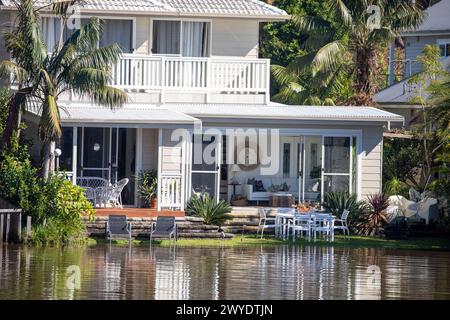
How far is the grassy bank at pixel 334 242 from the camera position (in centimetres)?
2942

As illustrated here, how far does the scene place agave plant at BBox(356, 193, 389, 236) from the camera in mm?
31828

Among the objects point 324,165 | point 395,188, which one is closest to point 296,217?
point 324,165

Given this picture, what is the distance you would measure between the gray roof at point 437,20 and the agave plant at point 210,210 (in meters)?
16.1

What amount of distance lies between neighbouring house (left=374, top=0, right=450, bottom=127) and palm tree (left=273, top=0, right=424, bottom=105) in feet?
14.6

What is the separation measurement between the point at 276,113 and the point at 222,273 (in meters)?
8.89

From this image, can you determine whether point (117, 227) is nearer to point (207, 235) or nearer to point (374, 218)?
point (207, 235)

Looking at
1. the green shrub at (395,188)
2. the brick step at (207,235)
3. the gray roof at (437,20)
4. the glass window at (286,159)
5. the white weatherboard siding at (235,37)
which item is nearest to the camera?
the brick step at (207,235)

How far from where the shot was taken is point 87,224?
29.3 meters

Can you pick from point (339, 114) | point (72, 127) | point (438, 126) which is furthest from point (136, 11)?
point (438, 126)

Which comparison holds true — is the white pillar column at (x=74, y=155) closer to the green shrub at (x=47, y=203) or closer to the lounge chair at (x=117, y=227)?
the green shrub at (x=47, y=203)

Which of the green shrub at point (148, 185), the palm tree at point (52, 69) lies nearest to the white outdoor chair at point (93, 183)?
the green shrub at point (148, 185)
